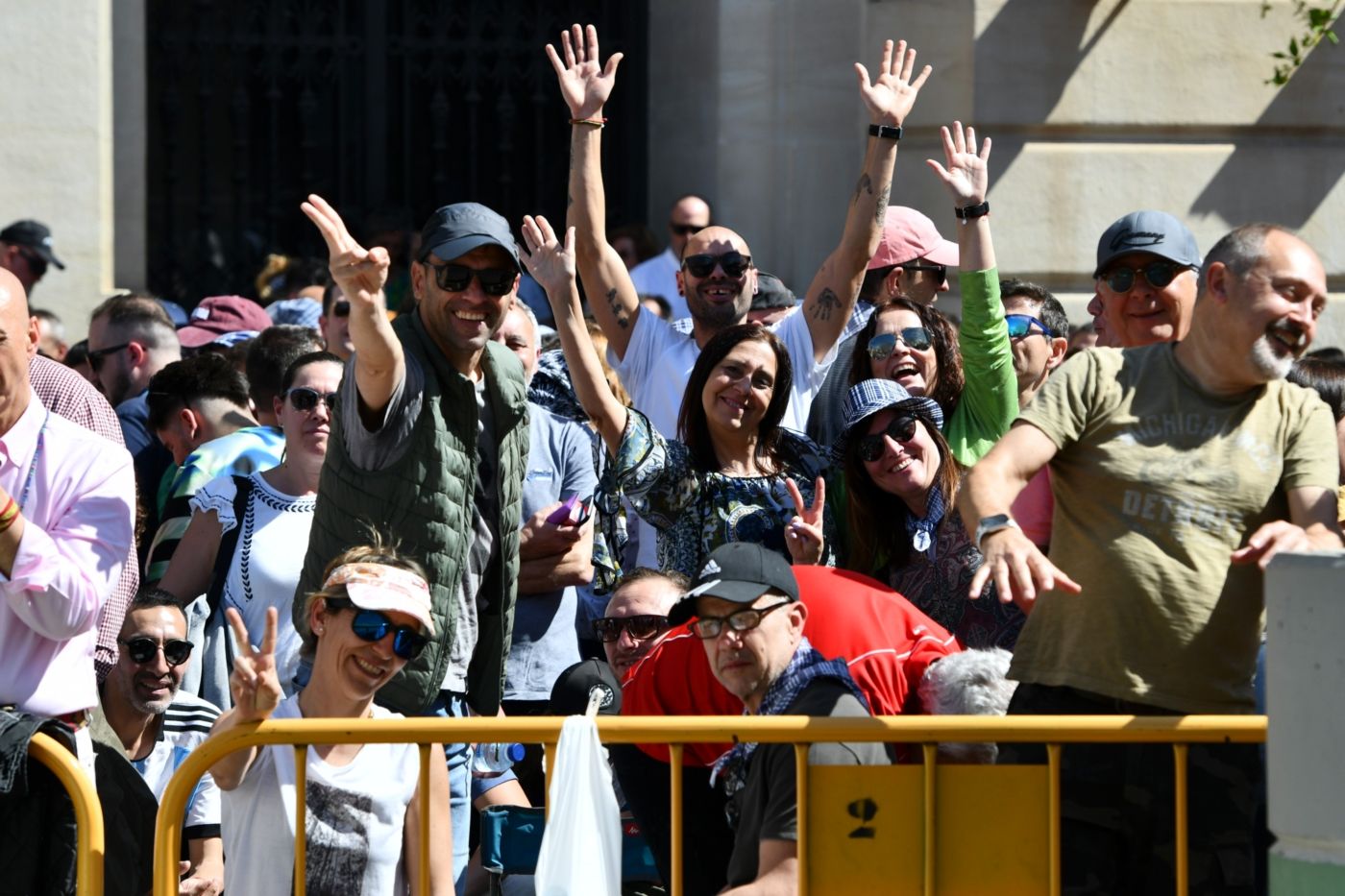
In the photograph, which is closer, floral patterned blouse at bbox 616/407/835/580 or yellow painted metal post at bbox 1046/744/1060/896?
yellow painted metal post at bbox 1046/744/1060/896

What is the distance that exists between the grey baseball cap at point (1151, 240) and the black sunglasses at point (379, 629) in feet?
7.32

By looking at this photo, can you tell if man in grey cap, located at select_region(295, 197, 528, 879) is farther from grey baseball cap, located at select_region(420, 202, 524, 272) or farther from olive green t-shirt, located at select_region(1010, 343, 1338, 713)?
olive green t-shirt, located at select_region(1010, 343, 1338, 713)

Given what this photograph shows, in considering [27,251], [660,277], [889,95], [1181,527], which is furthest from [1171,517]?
[27,251]

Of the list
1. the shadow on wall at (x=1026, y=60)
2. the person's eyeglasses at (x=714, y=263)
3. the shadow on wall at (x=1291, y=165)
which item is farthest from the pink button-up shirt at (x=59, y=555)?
the shadow on wall at (x=1291, y=165)

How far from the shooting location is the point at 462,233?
5223 millimetres

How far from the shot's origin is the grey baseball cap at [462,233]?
17.1 ft

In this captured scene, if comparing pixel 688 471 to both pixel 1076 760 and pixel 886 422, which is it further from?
pixel 1076 760

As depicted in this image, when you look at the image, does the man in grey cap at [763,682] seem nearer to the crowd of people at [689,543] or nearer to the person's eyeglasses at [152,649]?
the crowd of people at [689,543]

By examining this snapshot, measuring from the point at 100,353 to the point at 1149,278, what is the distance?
13.1ft

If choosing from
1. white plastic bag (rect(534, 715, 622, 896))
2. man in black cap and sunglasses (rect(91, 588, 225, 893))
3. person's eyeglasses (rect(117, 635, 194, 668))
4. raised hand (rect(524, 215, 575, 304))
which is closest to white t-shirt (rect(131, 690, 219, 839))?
man in black cap and sunglasses (rect(91, 588, 225, 893))

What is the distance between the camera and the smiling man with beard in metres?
4.68

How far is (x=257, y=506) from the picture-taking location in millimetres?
6395

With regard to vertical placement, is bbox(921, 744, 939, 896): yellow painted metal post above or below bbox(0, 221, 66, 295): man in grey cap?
below

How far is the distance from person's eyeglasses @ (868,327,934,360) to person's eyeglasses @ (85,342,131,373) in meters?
2.99
